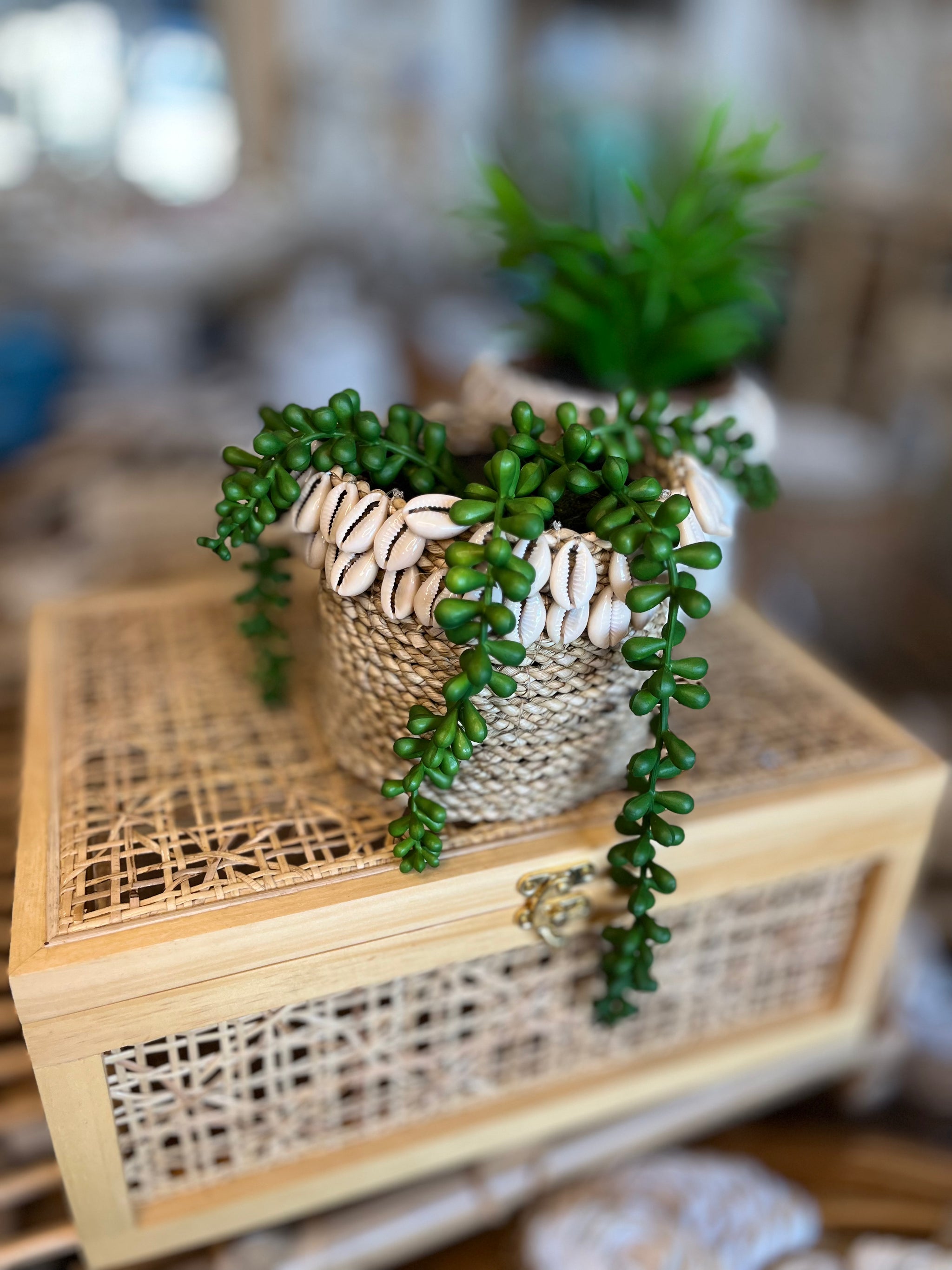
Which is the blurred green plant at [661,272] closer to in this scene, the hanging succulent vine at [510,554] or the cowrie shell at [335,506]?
the hanging succulent vine at [510,554]

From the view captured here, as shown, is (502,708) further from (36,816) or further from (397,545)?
(36,816)

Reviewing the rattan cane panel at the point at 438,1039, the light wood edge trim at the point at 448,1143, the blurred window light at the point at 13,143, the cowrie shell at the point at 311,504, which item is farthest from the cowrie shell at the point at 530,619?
the blurred window light at the point at 13,143

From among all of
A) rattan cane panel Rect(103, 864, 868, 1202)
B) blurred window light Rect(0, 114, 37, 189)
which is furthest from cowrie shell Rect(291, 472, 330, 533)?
blurred window light Rect(0, 114, 37, 189)

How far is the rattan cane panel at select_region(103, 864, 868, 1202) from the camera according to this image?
0.48 m

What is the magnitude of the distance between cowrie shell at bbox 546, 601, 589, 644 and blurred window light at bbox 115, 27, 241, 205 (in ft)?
8.71

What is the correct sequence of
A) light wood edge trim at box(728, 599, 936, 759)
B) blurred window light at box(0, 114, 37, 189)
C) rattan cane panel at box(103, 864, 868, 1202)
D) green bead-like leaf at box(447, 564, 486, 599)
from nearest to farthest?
green bead-like leaf at box(447, 564, 486, 599) → rattan cane panel at box(103, 864, 868, 1202) → light wood edge trim at box(728, 599, 936, 759) → blurred window light at box(0, 114, 37, 189)

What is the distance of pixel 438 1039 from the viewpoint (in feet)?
1.74

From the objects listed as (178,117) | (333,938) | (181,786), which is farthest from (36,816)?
(178,117)

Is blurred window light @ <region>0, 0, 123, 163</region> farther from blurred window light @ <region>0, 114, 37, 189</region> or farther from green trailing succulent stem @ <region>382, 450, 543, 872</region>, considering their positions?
green trailing succulent stem @ <region>382, 450, 543, 872</region>

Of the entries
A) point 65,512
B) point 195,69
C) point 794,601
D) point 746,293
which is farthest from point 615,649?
point 195,69

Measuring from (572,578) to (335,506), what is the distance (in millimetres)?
114

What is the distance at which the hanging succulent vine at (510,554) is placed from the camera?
0.38 m

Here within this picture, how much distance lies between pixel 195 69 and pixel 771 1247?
3.21 metres

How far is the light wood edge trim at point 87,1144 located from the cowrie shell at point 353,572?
245 mm
